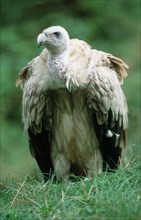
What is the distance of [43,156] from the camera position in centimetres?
1041

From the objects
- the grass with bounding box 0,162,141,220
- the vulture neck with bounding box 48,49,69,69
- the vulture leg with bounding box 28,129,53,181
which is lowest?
the grass with bounding box 0,162,141,220

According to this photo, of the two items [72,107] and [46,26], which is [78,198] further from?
[46,26]

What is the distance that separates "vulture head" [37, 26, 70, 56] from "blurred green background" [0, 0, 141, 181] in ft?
20.2

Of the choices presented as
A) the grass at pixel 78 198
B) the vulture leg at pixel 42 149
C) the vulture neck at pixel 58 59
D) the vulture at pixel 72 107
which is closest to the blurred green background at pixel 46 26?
the vulture leg at pixel 42 149

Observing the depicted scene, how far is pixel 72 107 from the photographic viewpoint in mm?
10000

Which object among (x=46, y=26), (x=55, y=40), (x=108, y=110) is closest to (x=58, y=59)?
(x=55, y=40)

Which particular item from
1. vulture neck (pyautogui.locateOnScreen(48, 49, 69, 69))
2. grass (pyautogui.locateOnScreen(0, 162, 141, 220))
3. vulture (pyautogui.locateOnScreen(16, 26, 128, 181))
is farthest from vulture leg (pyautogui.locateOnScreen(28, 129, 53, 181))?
grass (pyautogui.locateOnScreen(0, 162, 141, 220))

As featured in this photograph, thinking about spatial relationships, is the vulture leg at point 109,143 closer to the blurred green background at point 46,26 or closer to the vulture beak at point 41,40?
the vulture beak at point 41,40

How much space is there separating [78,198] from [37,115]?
2.01 meters

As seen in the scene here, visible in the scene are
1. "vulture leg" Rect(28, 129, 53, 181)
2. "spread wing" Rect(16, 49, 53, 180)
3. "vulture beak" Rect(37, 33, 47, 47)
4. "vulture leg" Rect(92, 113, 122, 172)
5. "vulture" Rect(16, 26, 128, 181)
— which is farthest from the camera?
"vulture leg" Rect(28, 129, 53, 181)

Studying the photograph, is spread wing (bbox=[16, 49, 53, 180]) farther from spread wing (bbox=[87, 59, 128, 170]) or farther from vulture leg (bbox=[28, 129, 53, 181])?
spread wing (bbox=[87, 59, 128, 170])

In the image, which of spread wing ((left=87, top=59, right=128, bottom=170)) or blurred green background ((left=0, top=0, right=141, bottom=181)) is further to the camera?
blurred green background ((left=0, top=0, right=141, bottom=181))

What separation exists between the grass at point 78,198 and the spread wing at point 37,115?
952mm

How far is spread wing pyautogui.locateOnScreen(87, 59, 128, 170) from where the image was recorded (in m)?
9.75
